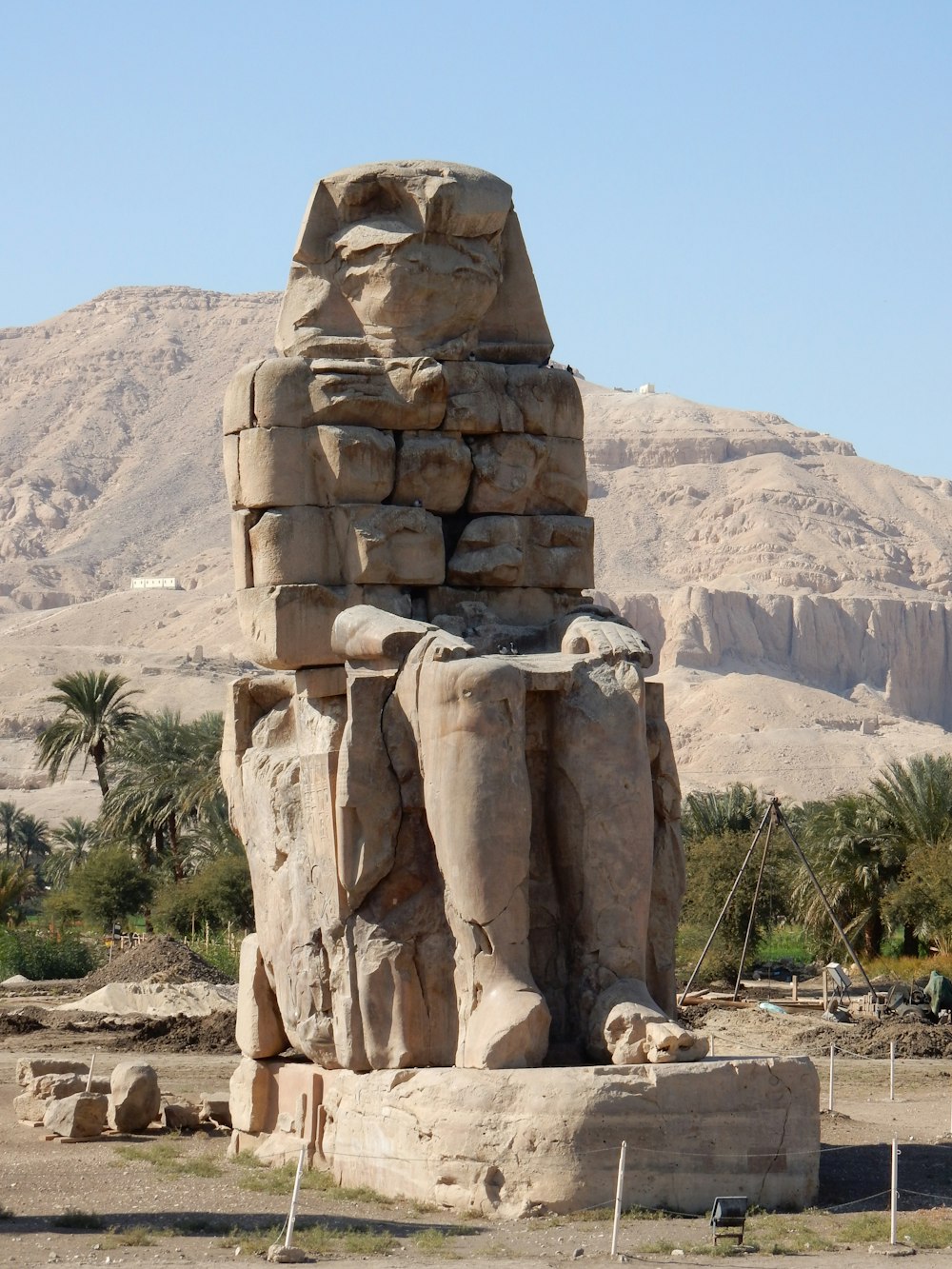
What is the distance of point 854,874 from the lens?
21.9 meters

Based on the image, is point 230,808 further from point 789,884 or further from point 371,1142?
point 789,884

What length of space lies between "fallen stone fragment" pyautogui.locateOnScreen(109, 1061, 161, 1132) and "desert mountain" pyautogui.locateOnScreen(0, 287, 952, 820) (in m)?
42.6

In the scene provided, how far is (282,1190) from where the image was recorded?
8273 mm

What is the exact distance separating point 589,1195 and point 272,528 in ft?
11.1

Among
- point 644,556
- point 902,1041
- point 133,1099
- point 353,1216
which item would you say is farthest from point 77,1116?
point 644,556

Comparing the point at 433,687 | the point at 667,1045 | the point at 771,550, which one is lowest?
the point at 667,1045

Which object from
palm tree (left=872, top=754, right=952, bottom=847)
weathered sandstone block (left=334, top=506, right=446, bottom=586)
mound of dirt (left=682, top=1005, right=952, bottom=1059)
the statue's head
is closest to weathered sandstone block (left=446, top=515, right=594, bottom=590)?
weathered sandstone block (left=334, top=506, right=446, bottom=586)

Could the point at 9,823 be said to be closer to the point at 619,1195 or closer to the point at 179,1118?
the point at 179,1118

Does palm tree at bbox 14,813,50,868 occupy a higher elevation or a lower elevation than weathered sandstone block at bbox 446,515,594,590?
lower

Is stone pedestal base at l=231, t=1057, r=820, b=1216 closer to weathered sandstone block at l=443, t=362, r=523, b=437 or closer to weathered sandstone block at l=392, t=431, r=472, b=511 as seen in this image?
weathered sandstone block at l=392, t=431, r=472, b=511

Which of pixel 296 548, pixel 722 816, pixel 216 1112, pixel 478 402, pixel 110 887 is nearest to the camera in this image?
pixel 296 548

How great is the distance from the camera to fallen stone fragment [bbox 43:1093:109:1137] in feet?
32.8

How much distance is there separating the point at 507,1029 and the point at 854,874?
48.4 feet

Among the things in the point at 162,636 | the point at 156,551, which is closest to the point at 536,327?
the point at 162,636
